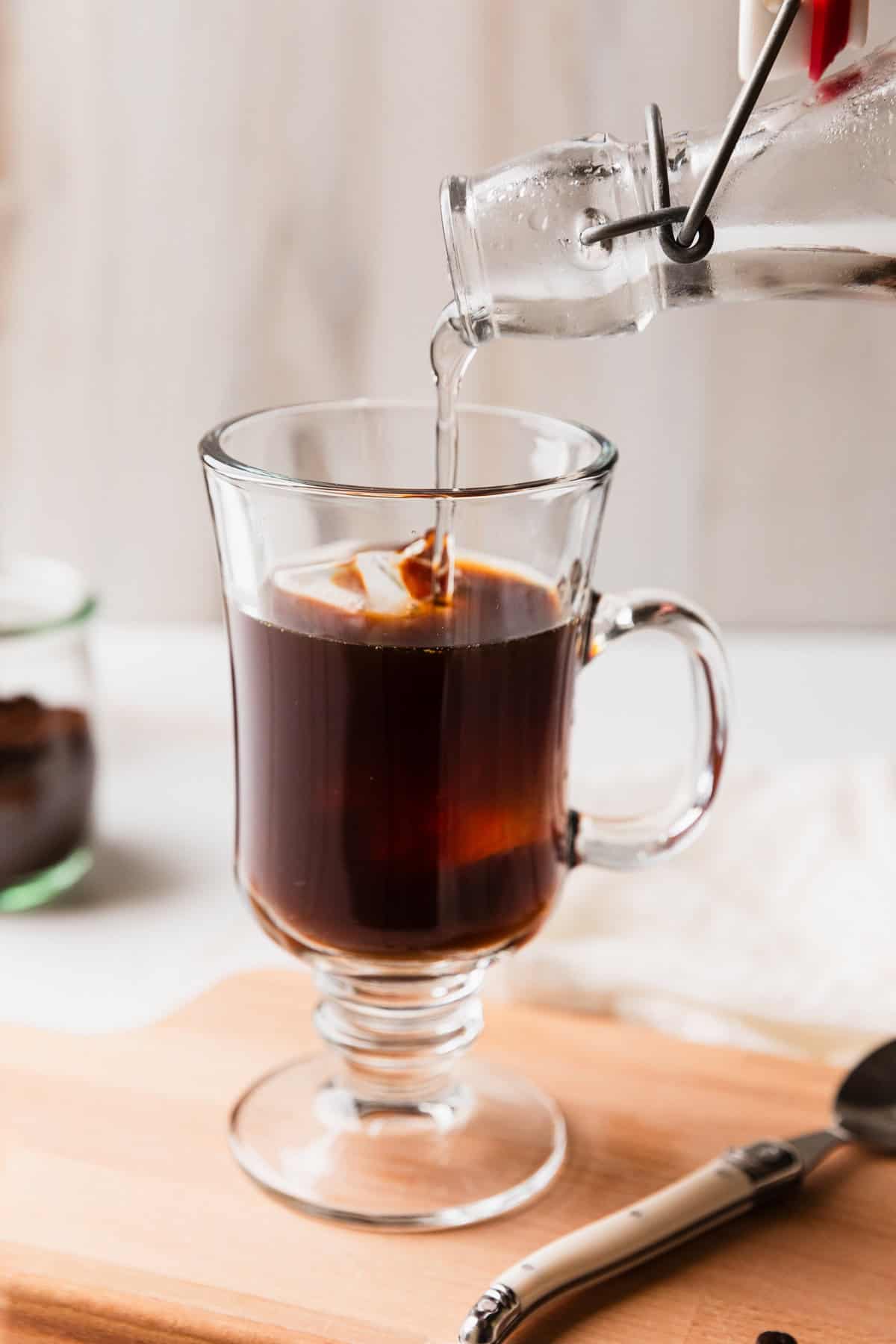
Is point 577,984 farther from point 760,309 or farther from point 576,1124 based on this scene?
point 760,309

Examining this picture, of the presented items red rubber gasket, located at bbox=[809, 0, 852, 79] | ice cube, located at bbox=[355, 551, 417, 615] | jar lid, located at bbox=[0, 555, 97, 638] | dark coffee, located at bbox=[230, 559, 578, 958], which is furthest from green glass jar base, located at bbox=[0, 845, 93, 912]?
red rubber gasket, located at bbox=[809, 0, 852, 79]

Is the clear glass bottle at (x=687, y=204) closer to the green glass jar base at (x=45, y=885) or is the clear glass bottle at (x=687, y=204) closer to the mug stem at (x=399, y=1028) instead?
the mug stem at (x=399, y=1028)

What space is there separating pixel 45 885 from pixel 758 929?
1.74ft

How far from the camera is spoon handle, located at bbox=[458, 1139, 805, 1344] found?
0.72m

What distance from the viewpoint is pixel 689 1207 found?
800mm

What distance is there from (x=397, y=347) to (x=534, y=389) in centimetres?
15

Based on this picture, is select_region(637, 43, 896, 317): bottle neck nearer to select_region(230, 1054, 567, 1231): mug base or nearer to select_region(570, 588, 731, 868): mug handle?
select_region(570, 588, 731, 868): mug handle

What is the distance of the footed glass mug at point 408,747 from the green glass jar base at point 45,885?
1.22 ft

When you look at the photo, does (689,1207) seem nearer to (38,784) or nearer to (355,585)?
(355,585)

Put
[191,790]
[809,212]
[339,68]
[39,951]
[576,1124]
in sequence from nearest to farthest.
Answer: [809,212] → [576,1124] → [39,951] → [191,790] → [339,68]

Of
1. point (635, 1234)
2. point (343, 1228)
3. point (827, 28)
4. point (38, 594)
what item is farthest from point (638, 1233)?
point (38, 594)

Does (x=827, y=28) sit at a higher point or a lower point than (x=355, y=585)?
higher

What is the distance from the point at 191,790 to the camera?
1.48m

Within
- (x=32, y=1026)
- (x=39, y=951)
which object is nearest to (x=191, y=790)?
(x=39, y=951)
